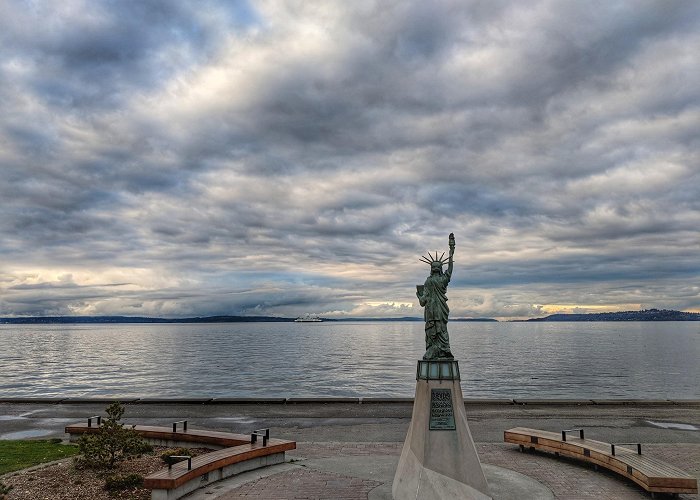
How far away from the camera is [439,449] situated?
10492 millimetres

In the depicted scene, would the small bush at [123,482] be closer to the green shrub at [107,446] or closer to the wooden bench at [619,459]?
the green shrub at [107,446]

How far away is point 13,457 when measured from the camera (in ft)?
45.6

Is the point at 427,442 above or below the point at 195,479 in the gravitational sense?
above

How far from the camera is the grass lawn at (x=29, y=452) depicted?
43.0 feet

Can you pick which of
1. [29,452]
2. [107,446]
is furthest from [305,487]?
[29,452]

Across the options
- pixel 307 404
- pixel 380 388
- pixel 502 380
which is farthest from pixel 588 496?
pixel 502 380

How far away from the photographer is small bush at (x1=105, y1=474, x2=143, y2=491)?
11.0 metres

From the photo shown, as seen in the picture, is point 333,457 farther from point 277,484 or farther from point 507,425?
Answer: point 507,425

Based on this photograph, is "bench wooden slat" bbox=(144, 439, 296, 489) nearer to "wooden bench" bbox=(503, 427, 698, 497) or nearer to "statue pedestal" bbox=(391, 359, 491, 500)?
"statue pedestal" bbox=(391, 359, 491, 500)

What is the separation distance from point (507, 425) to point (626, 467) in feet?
25.6

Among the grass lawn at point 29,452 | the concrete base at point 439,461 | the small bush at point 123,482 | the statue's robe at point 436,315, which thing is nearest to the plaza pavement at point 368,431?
the concrete base at point 439,461

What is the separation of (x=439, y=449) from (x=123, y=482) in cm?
633

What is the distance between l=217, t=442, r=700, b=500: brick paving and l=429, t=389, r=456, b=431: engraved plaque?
209 centimetres

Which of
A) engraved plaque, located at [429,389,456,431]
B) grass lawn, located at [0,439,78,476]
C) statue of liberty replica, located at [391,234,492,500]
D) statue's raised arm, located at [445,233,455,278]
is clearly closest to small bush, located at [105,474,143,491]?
grass lawn, located at [0,439,78,476]
